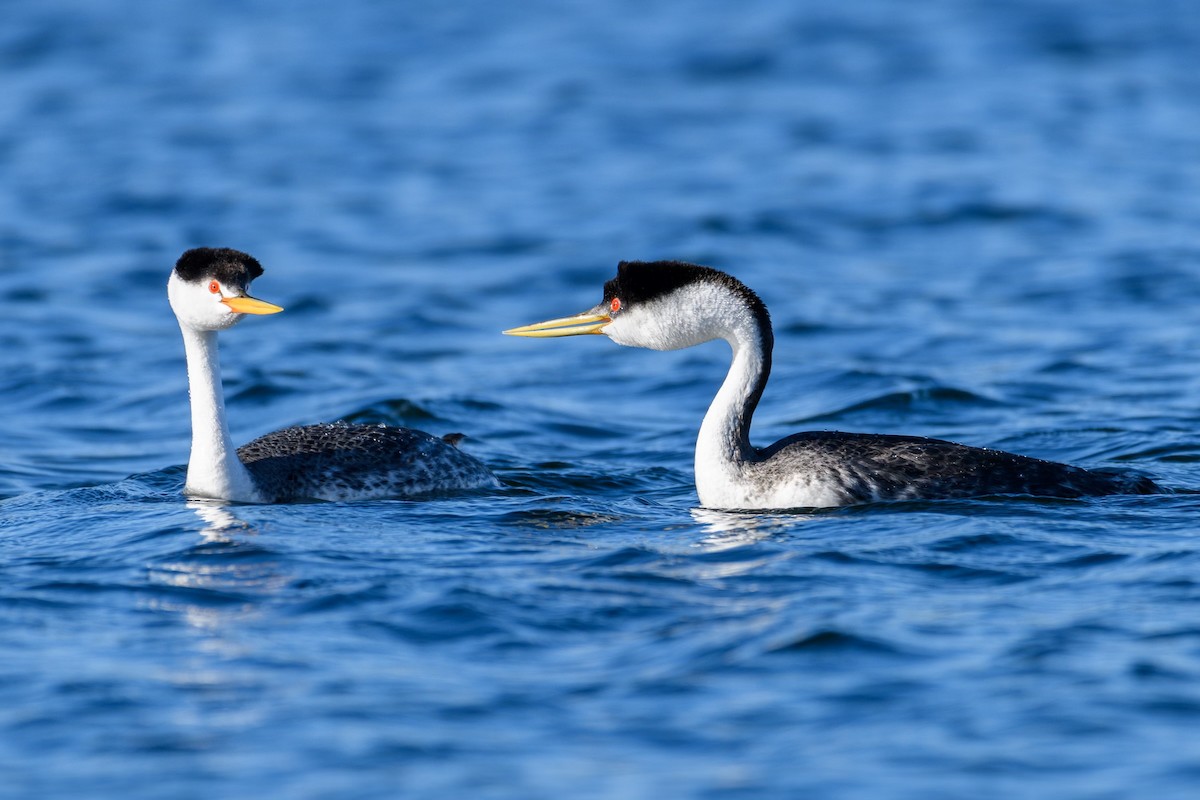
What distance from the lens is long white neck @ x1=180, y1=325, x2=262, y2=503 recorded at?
35.3 ft

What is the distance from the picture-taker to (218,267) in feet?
34.5

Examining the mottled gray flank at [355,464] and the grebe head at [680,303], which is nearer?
the grebe head at [680,303]

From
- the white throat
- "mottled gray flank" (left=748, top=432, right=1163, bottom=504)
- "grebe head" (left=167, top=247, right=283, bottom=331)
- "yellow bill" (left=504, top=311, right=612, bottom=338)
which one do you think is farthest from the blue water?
"grebe head" (left=167, top=247, right=283, bottom=331)

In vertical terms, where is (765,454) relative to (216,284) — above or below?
below

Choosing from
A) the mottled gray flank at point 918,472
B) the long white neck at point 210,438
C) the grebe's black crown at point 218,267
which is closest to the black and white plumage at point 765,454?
the mottled gray flank at point 918,472

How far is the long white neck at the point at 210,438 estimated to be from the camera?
35.3ft

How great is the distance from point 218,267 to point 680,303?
271cm

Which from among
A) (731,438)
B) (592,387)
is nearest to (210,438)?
(731,438)

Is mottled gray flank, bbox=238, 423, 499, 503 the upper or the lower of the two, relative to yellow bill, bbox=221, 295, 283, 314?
lower

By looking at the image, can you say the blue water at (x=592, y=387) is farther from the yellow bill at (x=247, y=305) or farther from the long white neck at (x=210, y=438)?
the yellow bill at (x=247, y=305)

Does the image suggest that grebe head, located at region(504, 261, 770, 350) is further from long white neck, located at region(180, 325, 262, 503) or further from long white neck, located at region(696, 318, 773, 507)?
long white neck, located at region(180, 325, 262, 503)

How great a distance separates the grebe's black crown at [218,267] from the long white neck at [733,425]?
281 centimetres

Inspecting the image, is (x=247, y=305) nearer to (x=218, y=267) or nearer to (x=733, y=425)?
(x=218, y=267)

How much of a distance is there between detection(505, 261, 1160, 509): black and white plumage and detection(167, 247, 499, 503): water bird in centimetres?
166
